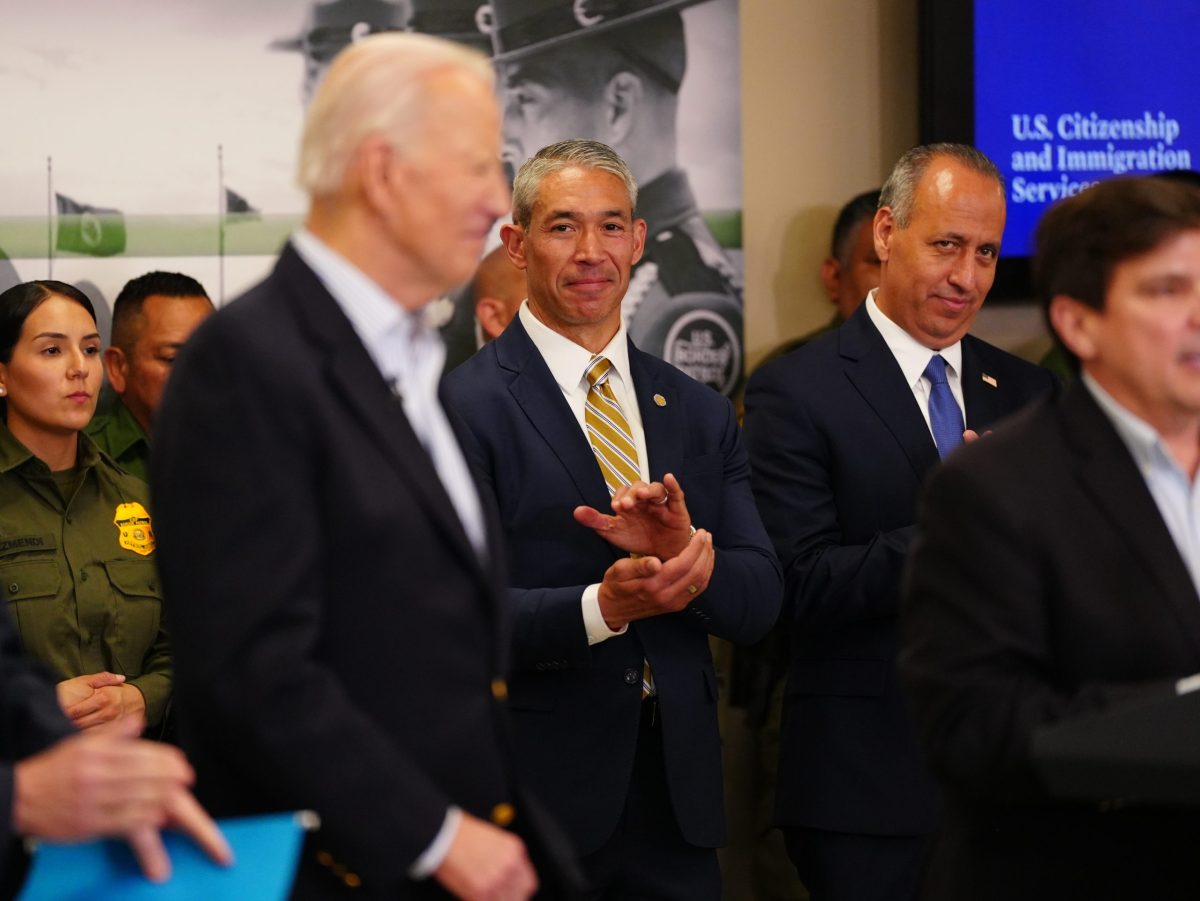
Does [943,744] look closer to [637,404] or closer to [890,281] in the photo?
[637,404]

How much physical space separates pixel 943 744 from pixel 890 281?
64.0 inches

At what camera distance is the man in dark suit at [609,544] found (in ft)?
8.91

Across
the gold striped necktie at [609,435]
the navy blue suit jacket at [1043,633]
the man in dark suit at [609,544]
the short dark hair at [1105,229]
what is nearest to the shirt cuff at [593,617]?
the man in dark suit at [609,544]

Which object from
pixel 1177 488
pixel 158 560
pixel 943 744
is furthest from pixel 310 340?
pixel 1177 488

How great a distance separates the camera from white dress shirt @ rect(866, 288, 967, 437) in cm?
319

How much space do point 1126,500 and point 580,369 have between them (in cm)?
134

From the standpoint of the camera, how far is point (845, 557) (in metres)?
3.01

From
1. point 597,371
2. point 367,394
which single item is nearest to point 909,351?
point 597,371

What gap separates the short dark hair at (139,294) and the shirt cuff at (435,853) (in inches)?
91.6

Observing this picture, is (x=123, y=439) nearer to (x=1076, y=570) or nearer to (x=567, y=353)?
(x=567, y=353)

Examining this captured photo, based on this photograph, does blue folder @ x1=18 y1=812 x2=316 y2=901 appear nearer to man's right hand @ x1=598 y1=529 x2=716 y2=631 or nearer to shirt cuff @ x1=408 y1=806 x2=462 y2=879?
shirt cuff @ x1=408 y1=806 x2=462 y2=879

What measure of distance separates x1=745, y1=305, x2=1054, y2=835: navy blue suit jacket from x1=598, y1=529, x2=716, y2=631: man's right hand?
1.33 feet

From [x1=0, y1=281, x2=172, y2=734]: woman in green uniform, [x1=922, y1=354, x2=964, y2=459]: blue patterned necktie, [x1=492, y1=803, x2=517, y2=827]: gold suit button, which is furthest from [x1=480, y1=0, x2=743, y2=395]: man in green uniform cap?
[x1=492, y1=803, x2=517, y2=827]: gold suit button

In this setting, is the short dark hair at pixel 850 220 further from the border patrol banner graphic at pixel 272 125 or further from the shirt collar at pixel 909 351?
the shirt collar at pixel 909 351
